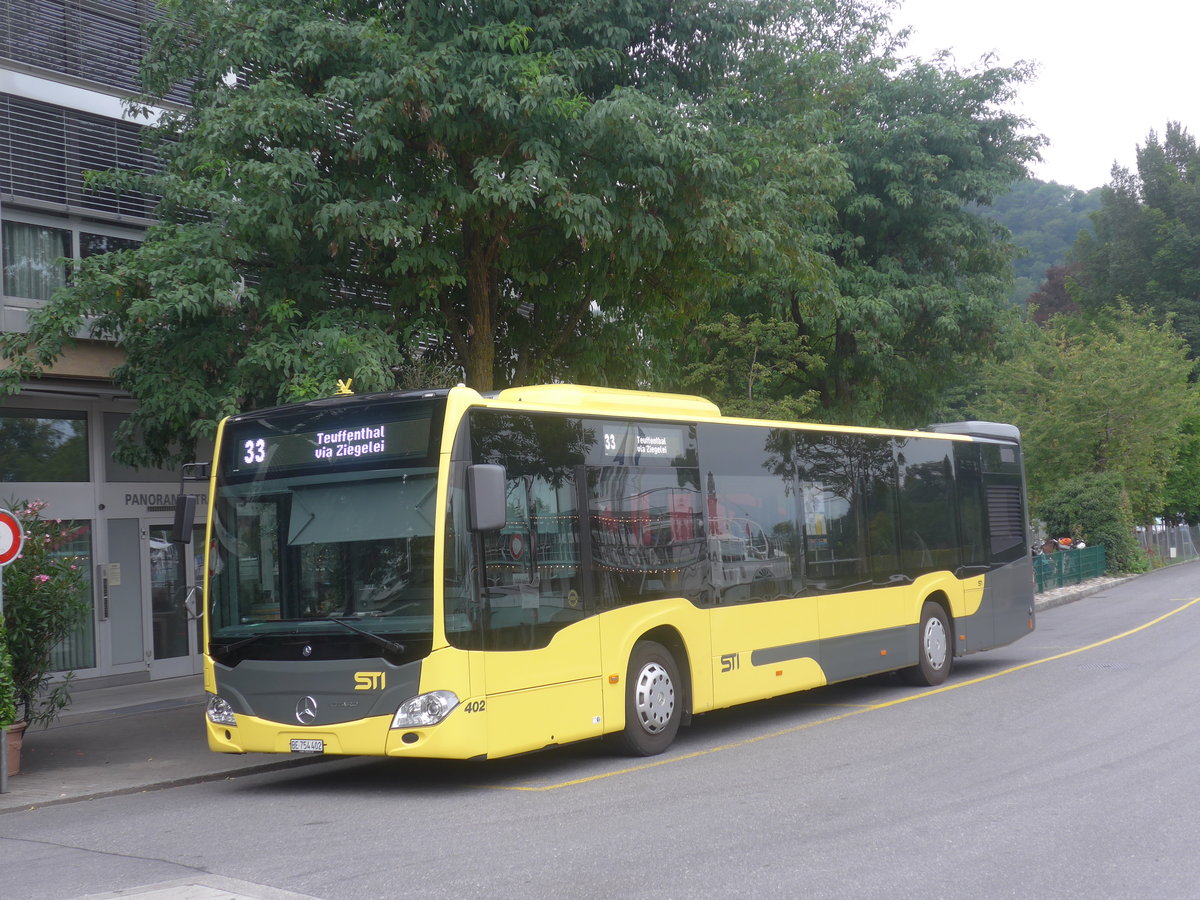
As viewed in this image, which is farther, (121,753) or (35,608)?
(121,753)

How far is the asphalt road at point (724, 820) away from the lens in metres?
6.36

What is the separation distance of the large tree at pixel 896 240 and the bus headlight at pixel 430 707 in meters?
17.5

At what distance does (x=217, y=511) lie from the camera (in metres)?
10.1

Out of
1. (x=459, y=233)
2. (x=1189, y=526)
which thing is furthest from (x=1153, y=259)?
(x=459, y=233)

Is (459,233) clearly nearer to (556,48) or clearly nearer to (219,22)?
(556,48)

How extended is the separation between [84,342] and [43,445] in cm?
197

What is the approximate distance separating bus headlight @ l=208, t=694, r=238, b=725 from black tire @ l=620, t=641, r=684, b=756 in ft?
10.6

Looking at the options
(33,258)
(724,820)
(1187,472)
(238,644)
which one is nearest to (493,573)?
(238,644)

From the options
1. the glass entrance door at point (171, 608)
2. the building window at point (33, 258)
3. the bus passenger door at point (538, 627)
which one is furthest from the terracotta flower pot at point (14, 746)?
the glass entrance door at point (171, 608)

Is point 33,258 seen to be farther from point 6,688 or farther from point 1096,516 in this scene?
point 1096,516

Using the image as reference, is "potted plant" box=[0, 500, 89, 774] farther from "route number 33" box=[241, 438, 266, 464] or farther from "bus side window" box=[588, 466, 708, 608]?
"bus side window" box=[588, 466, 708, 608]

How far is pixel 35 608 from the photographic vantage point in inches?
453

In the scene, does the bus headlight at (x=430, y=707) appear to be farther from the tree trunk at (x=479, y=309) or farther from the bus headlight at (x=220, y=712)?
the tree trunk at (x=479, y=309)

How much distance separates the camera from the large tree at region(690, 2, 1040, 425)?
26.9m
